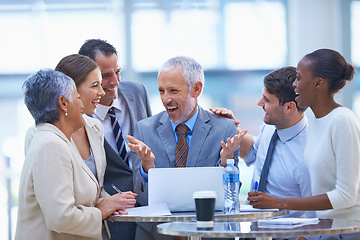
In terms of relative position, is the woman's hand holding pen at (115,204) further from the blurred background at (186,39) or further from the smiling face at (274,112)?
the blurred background at (186,39)

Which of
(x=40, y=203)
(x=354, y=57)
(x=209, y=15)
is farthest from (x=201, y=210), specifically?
(x=354, y=57)

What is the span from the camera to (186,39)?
5.75 metres

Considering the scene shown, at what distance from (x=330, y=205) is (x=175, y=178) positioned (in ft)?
2.31

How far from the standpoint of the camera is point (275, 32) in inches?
231

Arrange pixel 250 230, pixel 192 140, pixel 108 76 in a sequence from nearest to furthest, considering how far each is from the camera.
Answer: pixel 250 230 → pixel 192 140 → pixel 108 76

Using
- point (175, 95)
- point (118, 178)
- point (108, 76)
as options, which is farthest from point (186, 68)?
point (118, 178)

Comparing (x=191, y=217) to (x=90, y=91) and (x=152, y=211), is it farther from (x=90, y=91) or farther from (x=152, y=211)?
(x=90, y=91)

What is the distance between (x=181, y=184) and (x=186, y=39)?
11.5 ft

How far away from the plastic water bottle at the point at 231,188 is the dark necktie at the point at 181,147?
0.31 m


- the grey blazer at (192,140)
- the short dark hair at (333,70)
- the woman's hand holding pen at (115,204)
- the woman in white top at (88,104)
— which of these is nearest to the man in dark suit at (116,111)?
the grey blazer at (192,140)

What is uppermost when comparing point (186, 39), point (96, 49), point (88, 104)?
point (186, 39)

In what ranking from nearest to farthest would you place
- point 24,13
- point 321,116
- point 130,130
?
1. point 321,116
2. point 130,130
3. point 24,13

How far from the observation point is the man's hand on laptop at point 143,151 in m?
2.52

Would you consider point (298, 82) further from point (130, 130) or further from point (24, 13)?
point (24, 13)
